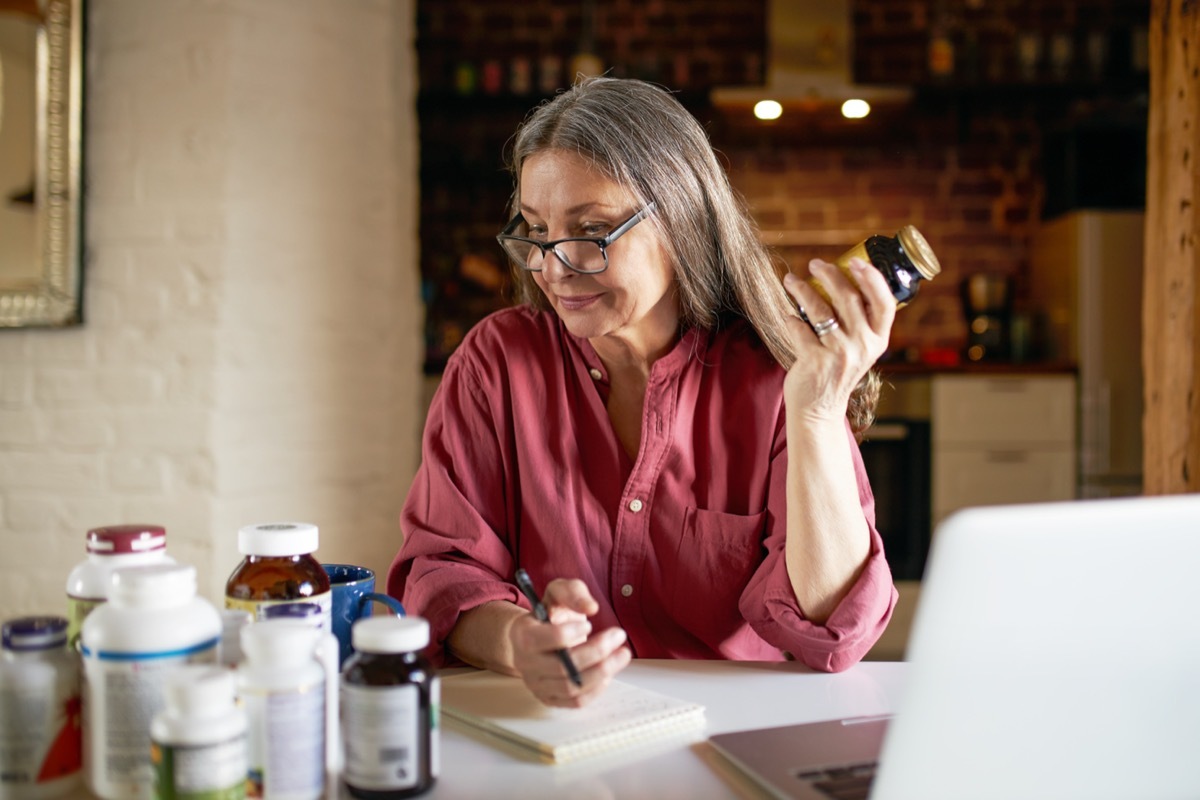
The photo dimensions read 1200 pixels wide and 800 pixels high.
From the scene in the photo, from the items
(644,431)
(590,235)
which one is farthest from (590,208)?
(644,431)

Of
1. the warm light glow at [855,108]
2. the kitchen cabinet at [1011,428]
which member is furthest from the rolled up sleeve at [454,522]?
the warm light glow at [855,108]

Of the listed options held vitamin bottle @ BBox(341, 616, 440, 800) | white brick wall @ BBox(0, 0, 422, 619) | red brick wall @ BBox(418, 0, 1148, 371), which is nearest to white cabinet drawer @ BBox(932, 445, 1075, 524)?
red brick wall @ BBox(418, 0, 1148, 371)

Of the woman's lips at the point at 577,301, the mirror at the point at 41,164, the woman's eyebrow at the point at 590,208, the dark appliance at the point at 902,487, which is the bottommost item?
the dark appliance at the point at 902,487

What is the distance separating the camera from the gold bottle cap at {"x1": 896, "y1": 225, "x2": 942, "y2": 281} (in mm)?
993

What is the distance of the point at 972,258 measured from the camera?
413cm

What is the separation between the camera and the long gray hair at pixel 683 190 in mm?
1313

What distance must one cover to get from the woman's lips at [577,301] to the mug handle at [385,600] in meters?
0.49

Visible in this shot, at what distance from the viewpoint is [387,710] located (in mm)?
681

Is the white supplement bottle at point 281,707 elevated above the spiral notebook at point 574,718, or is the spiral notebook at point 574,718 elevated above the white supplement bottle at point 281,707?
the white supplement bottle at point 281,707

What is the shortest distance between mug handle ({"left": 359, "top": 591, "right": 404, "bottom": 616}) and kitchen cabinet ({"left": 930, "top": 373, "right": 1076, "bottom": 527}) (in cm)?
292

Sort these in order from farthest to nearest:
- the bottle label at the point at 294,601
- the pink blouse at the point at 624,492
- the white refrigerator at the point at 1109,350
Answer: the white refrigerator at the point at 1109,350, the pink blouse at the point at 624,492, the bottle label at the point at 294,601

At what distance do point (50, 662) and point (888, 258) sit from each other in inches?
31.6

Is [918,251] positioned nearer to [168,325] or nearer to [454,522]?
[454,522]

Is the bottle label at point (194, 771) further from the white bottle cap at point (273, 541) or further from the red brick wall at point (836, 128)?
the red brick wall at point (836, 128)
